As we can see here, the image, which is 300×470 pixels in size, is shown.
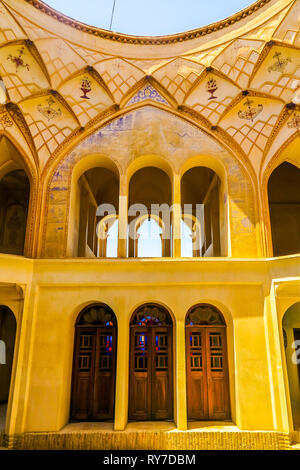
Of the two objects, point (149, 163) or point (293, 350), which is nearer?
point (293, 350)

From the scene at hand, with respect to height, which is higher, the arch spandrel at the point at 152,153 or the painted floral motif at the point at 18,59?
the painted floral motif at the point at 18,59

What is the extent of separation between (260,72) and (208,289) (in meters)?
5.52

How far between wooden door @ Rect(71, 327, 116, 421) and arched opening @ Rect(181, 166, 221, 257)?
160 inches

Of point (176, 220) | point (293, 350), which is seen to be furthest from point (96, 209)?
point (293, 350)

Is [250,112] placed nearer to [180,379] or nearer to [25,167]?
[25,167]

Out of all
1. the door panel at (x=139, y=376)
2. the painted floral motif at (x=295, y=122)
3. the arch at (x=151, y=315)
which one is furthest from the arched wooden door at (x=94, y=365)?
A: the painted floral motif at (x=295, y=122)

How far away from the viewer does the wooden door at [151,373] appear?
730 centimetres

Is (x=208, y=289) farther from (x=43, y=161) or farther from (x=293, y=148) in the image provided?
(x=43, y=161)

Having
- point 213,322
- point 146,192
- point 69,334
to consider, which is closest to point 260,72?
point 146,192

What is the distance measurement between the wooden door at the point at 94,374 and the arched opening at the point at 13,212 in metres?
4.16

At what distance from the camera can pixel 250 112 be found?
824 cm

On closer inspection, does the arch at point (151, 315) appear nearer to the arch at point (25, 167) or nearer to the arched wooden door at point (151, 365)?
the arched wooden door at point (151, 365)

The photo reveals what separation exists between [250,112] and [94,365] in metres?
7.34

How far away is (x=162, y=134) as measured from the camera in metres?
8.42
